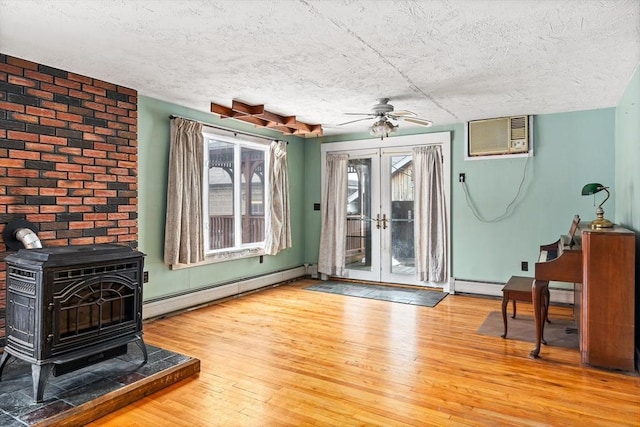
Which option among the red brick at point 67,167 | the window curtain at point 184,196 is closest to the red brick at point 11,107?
the red brick at point 67,167

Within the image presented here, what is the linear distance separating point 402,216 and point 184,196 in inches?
123

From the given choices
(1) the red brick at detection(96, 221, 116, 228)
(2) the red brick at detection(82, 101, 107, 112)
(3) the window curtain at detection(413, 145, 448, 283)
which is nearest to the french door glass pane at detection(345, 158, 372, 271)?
(3) the window curtain at detection(413, 145, 448, 283)

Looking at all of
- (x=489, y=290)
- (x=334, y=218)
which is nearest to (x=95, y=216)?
(x=334, y=218)

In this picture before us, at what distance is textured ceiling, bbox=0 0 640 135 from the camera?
2279 mm

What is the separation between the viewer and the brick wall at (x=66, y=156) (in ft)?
Result: 9.96

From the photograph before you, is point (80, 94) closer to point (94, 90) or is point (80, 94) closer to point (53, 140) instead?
point (94, 90)

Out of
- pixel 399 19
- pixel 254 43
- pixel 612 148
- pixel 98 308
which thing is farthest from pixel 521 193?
pixel 98 308

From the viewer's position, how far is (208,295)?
483 centimetres

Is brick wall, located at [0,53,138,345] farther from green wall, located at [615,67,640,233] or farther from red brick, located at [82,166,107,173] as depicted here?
green wall, located at [615,67,640,233]

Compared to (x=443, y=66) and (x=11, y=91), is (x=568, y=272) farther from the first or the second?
(x=11, y=91)

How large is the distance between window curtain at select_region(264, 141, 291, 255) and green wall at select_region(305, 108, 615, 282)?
231 centimetres

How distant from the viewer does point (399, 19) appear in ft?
7.86

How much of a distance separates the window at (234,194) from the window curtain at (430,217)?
2223mm

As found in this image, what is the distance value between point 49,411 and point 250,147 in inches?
157
